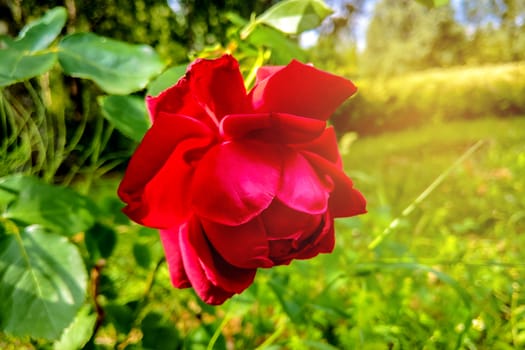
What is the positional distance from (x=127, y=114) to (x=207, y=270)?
16 cm

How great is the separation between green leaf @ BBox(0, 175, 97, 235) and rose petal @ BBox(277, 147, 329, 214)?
0.18 m

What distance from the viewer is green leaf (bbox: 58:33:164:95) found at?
0.33 m

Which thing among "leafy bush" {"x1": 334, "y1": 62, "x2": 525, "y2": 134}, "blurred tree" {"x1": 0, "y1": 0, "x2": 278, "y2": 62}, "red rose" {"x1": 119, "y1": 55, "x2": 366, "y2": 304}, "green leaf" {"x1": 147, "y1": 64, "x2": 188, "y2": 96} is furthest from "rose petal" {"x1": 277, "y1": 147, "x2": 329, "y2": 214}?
"leafy bush" {"x1": 334, "y1": 62, "x2": 525, "y2": 134}

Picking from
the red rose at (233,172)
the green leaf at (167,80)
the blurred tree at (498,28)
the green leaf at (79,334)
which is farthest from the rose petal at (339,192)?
the blurred tree at (498,28)

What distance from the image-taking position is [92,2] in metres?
1.19

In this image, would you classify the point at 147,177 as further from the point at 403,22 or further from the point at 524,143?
the point at 403,22

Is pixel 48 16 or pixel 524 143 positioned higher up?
pixel 48 16

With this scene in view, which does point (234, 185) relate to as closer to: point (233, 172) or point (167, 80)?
point (233, 172)

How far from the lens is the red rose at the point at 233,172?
23 centimetres

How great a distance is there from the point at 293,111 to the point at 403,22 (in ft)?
27.3

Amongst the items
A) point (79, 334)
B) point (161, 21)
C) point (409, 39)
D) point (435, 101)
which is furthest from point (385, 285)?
point (409, 39)

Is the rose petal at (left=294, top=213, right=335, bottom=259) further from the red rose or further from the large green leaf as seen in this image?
the large green leaf

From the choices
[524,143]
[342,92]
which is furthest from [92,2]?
[524,143]

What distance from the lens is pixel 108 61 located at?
0.34 metres
